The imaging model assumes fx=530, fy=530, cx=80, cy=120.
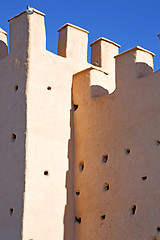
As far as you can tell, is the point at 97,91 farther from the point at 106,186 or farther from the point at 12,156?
the point at 12,156

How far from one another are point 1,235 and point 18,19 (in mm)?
5314

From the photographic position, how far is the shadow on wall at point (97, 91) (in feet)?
Result: 43.9

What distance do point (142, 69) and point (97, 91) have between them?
5.04ft

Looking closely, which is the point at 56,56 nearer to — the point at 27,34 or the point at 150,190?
the point at 27,34

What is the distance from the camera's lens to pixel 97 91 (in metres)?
13.5

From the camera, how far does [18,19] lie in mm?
13336

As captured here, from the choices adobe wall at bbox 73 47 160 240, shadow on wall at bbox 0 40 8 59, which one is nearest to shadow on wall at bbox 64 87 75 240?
adobe wall at bbox 73 47 160 240

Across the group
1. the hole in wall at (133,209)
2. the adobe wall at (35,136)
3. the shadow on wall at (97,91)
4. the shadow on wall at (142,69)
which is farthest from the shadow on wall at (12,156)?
the shadow on wall at (142,69)

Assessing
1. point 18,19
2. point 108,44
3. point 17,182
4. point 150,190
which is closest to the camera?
point 150,190

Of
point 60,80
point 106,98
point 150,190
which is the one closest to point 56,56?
point 60,80

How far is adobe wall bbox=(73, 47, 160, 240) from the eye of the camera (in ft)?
37.6

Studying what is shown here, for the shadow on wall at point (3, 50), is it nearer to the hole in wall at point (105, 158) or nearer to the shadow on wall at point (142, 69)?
the shadow on wall at point (142, 69)

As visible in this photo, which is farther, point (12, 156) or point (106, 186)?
point (12, 156)

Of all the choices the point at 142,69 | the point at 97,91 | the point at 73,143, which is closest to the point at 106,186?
the point at 73,143
